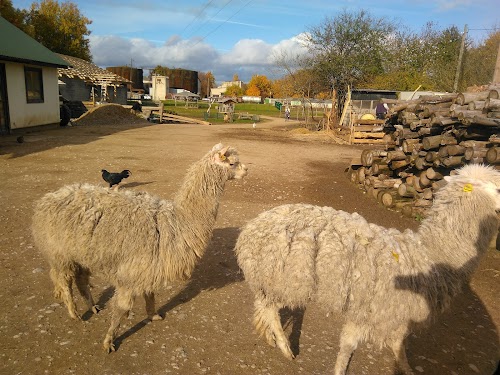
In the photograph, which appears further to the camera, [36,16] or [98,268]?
[36,16]

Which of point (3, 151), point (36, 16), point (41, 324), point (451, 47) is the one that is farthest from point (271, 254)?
point (36, 16)

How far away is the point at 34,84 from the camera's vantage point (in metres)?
20.1

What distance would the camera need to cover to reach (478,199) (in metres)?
3.37

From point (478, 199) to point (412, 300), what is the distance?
120 cm

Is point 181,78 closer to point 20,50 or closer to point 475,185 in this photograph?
point 20,50

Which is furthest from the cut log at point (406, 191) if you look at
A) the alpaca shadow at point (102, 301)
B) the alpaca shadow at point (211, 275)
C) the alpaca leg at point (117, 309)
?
the alpaca leg at point (117, 309)

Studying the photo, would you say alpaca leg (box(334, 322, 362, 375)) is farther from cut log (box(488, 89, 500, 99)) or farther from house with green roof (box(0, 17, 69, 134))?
house with green roof (box(0, 17, 69, 134))

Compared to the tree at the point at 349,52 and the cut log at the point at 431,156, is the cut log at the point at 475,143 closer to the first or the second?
the cut log at the point at 431,156

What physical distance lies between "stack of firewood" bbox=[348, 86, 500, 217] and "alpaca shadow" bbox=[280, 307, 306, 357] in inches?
202

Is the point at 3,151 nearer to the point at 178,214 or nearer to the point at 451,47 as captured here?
the point at 178,214

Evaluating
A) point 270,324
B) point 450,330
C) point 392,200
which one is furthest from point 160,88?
point 450,330

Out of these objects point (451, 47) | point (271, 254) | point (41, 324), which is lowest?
point (41, 324)

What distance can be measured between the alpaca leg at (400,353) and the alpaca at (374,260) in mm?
12

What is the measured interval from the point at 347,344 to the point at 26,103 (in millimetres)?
21247
